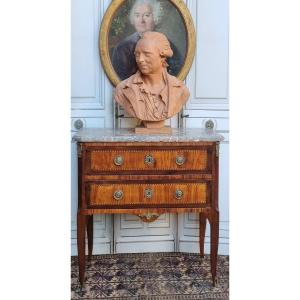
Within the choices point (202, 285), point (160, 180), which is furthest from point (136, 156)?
point (202, 285)

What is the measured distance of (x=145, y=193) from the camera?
2.51 m

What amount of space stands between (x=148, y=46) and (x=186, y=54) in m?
0.62

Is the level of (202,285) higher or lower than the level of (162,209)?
lower

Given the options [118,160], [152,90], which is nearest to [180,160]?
[118,160]

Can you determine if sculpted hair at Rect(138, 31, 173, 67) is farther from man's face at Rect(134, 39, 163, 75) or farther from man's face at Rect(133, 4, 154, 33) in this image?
man's face at Rect(133, 4, 154, 33)

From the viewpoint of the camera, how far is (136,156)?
250 cm

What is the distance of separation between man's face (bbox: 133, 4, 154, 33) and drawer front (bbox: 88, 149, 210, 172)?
3.73ft

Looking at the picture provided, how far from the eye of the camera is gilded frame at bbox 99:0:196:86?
122 inches

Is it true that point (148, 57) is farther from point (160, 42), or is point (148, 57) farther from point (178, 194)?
point (178, 194)

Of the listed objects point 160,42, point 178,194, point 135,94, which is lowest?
point 178,194

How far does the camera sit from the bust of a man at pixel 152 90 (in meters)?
2.67

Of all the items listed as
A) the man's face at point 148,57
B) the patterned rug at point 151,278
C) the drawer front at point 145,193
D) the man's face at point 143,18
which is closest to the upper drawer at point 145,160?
the drawer front at point 145,193

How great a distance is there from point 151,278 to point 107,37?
1860mm
